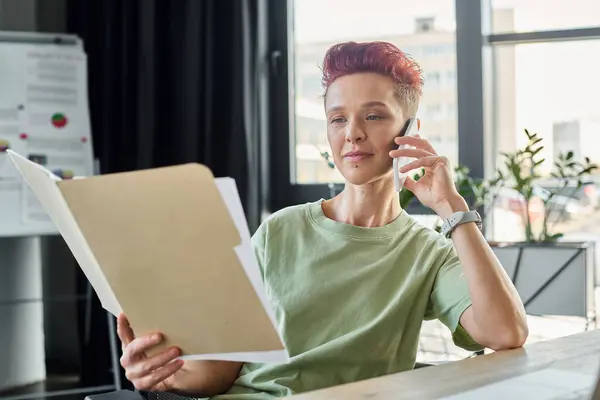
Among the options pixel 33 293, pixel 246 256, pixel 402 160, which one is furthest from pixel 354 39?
pixel 246 256

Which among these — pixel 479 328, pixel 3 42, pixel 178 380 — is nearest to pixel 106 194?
pixel 178 380

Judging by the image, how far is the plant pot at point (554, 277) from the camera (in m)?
2.32

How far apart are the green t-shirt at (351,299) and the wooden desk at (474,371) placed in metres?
0.17

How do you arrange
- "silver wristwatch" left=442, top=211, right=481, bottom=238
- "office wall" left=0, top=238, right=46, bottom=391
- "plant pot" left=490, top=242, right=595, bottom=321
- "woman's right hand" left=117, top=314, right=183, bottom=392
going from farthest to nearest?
"office wall" left=0, top=238, right=46, bottom=391
"plant pot" left=490, top=242, right=595, bottom=321
"silver wristwatch" left=442, top=211, right=481, bottom=238
"woman's right hand" left=117, top=314, right=183, bottom=392

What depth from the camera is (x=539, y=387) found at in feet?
3.05

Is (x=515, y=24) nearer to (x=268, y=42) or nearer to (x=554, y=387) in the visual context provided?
(x=268, y=42)

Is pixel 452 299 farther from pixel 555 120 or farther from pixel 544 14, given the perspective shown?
pixel 544 14

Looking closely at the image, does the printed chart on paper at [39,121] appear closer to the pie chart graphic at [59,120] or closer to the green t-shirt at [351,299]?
the pie chart graphic at [59,120]

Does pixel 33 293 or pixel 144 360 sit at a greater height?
pixel 144 360

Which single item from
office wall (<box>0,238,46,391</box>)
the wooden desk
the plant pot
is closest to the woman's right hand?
the wooden desk

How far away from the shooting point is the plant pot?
7.63 feet

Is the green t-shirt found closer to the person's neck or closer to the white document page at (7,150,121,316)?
the person's neck

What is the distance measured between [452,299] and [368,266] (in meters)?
0.15

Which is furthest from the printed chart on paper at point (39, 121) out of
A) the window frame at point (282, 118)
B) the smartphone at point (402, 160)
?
the smartphone at point (402, 160)
